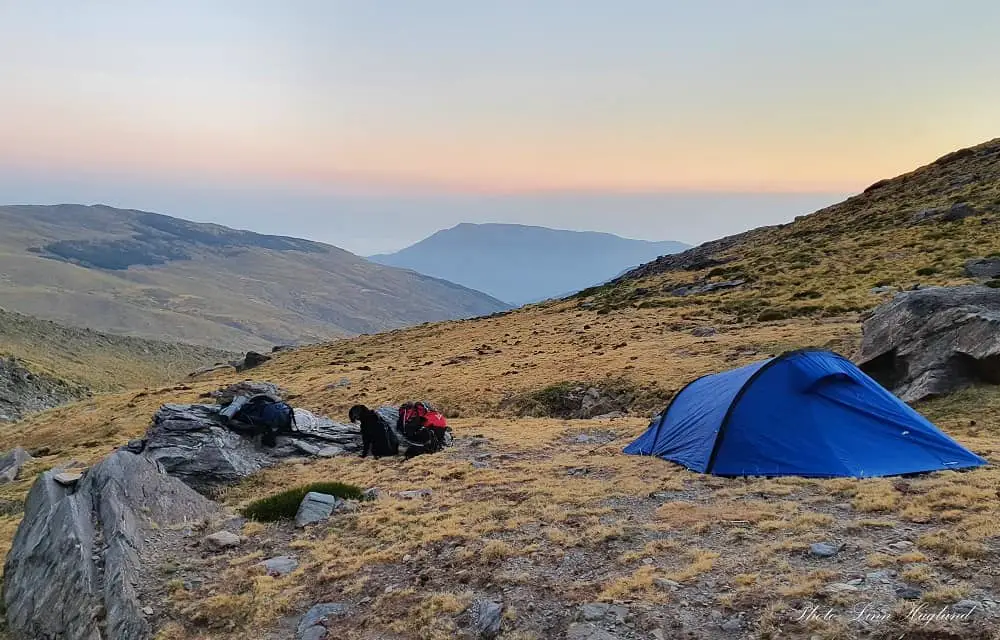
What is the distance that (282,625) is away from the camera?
8656mm

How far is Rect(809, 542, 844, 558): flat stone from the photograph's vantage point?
28.0 feet

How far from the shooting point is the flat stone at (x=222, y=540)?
11.6 meters

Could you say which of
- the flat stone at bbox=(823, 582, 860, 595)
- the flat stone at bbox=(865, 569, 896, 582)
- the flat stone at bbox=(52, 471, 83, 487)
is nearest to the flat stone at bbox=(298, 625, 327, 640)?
the flat stone at bbox=(823, 582, 860, 595)

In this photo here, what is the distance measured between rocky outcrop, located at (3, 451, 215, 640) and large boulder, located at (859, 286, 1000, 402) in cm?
1990

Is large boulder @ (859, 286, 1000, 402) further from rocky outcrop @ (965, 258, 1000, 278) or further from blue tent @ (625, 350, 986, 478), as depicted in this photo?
rocky outcrop @ (965, 258, 1000, 278)

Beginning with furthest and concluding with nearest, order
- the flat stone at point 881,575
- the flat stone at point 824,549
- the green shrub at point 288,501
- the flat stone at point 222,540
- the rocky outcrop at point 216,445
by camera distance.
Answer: the rocky outcrop at point 216,445 < the green shrub at point 288,501 < the flat stone at point 222,540 < the flat stone at point 824,549 < the flat stone at point 881,575

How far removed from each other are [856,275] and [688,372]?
2539 centimetres

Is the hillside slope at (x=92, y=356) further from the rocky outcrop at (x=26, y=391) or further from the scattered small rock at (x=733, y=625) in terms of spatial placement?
the scattered small rock at (x=733, y=625)

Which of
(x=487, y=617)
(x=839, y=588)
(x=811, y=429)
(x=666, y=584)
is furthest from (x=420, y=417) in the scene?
(x=839, y=588)

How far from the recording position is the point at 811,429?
1333 cm

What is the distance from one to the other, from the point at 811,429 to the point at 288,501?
11.4 m

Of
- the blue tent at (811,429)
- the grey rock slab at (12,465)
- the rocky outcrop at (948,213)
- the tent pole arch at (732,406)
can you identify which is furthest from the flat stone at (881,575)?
the rocky outcrop at (948,213)

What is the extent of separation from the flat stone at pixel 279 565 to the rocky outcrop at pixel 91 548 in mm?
1886

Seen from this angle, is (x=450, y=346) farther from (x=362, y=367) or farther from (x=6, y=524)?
(x=6, y=524)
